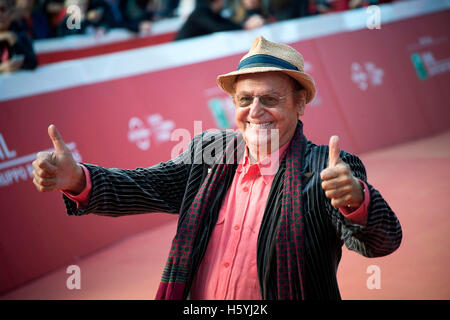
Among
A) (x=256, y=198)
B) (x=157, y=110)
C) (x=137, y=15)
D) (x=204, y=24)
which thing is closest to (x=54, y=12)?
(x=137, y=15)

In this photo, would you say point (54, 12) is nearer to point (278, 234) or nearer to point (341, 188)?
point (278, 234)

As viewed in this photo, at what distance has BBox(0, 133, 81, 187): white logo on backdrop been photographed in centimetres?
432

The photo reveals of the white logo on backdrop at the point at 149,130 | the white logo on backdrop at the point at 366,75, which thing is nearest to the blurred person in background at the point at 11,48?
Result: the white logo on backdrop at the point at 149,130

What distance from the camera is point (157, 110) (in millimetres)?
5379

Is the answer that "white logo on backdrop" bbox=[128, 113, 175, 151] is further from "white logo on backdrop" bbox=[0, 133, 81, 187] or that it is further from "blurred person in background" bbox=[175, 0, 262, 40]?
"blurred person in background" bbox=[175, 0, 262, 40]

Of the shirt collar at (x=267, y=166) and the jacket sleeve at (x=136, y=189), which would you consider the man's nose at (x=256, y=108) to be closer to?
the shirt collar at (x=267, y=166)

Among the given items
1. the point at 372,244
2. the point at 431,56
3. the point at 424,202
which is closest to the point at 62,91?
the point at 424,202

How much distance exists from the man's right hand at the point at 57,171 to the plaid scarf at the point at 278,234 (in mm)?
455

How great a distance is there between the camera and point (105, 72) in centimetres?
519

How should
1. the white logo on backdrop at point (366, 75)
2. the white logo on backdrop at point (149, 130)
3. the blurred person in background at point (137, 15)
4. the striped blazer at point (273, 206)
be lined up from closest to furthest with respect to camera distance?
1. the striped blazer at point (273, 206)
2. the white logo on backdrop at point (149, 130)
3. the white logo on backdrop at point (366, 75)
4. the blurred person in background at point (137, 15)

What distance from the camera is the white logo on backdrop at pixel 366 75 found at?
6867 millimetres

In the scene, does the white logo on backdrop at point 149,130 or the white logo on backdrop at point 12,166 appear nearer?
the white logo on backdrop at point 12,166

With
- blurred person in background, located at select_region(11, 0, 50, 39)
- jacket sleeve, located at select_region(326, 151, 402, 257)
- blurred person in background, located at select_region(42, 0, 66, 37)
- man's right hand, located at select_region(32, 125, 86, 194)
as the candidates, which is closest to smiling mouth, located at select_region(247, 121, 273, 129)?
jacket sleeve, located at select_region(326, 151, 402, 257)

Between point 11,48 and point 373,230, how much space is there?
4.40 metres
